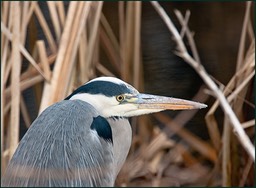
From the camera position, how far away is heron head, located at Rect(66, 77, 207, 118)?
5.81ft

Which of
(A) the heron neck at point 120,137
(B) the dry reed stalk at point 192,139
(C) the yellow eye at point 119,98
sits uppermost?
(C) the yellow eye at point 119,98

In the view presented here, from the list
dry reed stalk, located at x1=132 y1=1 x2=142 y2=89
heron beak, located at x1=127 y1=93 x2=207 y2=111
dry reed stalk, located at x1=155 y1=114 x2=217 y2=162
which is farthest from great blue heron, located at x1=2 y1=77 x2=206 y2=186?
dry reed stalk, located at x1=155 y1=114 x2=217 y2=162

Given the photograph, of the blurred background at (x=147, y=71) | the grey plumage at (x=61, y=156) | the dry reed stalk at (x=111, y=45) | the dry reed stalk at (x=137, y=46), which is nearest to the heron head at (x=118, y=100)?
the grey plumage at (x=61, y=156)

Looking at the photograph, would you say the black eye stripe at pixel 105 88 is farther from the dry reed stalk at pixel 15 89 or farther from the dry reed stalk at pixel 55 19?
the dry reed stalk at pixel 55 19

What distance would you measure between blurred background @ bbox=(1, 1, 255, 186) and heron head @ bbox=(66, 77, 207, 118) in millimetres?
390

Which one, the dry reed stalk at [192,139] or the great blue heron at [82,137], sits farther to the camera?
the dry reed stalk at [192,139]

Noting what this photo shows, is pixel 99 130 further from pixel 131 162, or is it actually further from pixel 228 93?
pixel 131 162

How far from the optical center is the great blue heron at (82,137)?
1.50 meters

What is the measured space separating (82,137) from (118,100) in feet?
0.78

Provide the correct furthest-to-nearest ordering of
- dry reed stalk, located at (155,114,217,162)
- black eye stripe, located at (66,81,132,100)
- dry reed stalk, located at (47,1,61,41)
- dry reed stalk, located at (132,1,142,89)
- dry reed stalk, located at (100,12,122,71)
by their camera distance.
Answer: dry reed stalk, located at (155,114,217,162) < dry reed stalk, located at (100,12,122,71) < dry reed stalk, located at (132,1,142,89) < dry reed stalk, located at (47,1,61,41) < black eye stripe, located at (66,81,132,100)

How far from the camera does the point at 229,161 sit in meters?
2.44

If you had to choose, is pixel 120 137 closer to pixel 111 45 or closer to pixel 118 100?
pixel 118 100

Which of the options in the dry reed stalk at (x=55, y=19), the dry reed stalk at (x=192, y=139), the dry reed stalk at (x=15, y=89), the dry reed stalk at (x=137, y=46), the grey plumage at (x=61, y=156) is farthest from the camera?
the dry reed stalk at (x=192, y=139)

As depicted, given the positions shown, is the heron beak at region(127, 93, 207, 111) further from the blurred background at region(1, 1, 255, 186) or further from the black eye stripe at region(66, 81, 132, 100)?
the blurred background at region(1, 1, 255, 186)
